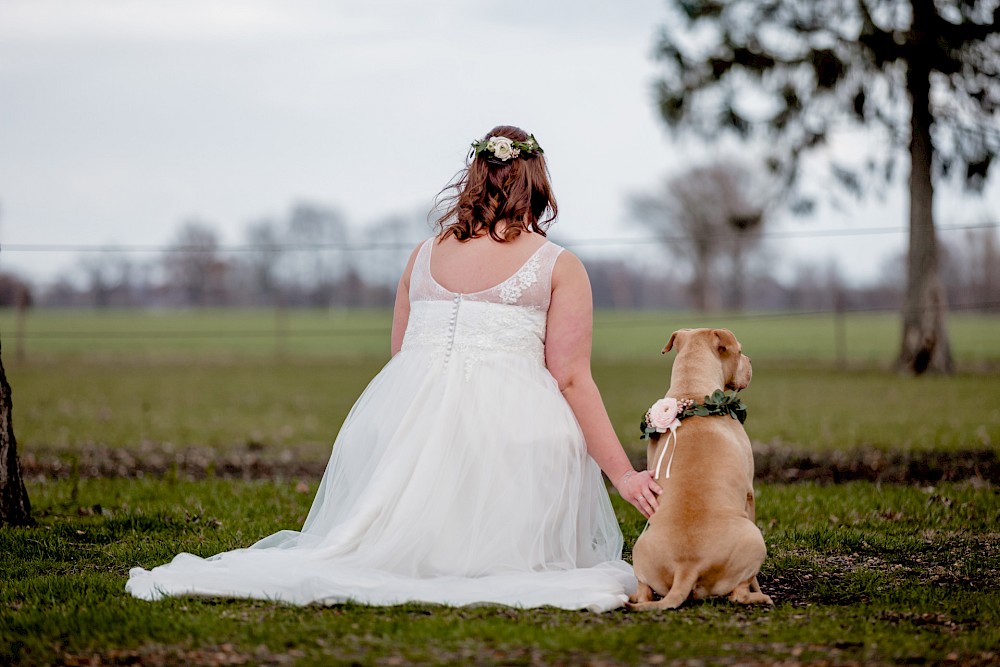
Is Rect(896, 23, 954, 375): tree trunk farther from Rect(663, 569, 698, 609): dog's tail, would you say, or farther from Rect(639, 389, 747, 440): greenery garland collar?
Rect(663, 569, 698, 609): dog's tail

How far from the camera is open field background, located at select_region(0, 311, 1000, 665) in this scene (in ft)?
11.9

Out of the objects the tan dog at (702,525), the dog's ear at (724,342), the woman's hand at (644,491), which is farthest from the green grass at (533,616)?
the dog's ear at (724,342)

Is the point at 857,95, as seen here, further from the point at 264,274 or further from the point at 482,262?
the point at 264,274

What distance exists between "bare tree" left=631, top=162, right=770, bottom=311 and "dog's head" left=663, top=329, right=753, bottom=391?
47.9m

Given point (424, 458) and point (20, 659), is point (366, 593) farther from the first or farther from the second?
point (20, 659)

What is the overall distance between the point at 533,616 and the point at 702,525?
777 millimetres

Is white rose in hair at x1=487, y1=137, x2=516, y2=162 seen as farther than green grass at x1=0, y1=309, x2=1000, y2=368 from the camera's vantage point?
No

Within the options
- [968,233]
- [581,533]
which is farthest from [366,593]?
[968,233]

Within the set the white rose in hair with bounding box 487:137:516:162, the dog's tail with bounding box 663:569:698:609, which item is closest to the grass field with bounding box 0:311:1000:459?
the white rose in hair with bounding box 487:137:516:162

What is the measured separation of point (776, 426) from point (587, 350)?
760 centimetres

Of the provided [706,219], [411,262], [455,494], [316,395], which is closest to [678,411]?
[455,494]

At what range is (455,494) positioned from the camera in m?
4.57

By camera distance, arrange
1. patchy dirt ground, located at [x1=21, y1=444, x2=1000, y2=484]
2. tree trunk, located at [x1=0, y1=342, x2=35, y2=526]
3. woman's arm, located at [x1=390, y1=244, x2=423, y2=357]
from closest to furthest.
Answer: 1. woman's arm, located at [x1=390, y1=244, x2=423, y2=357]
2. tree trunk, located at [x1=0, y1=342, x2=35, y2=526]
3. patchy dirt ground, located at [x1=21, y1=444, x2=1000, y2=484]

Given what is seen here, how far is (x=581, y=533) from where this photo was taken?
4.84 meters
